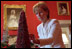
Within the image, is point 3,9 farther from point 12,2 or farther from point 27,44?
point 27,44

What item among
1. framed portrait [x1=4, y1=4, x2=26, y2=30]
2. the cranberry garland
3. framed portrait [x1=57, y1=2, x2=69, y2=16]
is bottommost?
the cranberry garland

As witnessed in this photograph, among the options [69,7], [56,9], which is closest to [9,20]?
[56,9]

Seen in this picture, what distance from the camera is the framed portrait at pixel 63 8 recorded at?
3.78 metres

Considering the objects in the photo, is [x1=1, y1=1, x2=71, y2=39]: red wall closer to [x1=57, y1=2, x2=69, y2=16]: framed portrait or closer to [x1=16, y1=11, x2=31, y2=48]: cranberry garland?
[x1=57, y1=2, x2=69, y2=16]: framed portrait

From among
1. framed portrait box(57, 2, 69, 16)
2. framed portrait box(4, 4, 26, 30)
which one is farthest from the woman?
framed portrait box(57, 2, 69, 16)

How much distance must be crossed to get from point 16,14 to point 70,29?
195cm

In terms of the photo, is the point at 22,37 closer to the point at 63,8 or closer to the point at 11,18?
the point at 11,18

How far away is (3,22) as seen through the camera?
340 cm

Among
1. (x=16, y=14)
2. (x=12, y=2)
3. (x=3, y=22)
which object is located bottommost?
(x=3, y=22)

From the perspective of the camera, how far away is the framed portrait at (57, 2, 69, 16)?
378 cm

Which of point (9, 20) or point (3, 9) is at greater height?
point (3, 9)

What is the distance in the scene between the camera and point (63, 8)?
3.87 meters

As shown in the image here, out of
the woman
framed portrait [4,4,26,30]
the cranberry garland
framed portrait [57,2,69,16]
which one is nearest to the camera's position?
the cranberry garland

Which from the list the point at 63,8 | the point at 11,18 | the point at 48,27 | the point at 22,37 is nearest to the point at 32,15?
the point at 11,18
